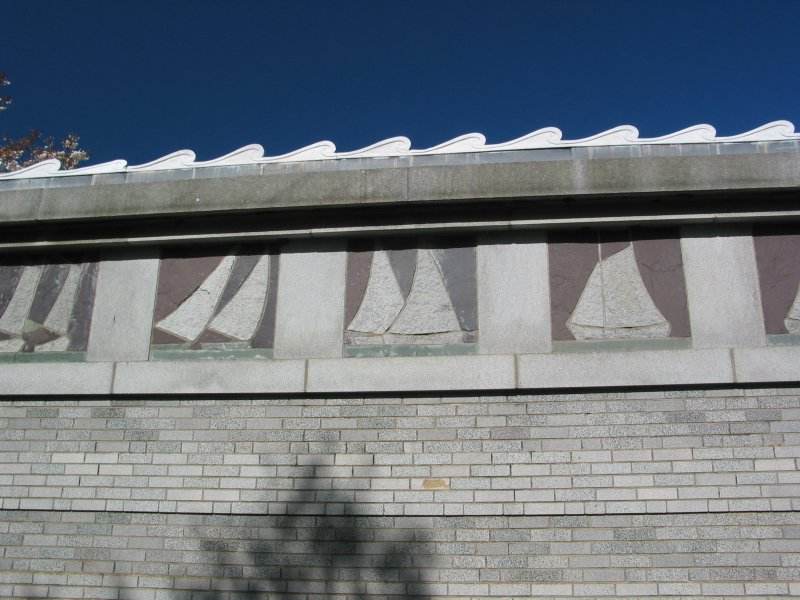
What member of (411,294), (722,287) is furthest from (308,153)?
(722,287)

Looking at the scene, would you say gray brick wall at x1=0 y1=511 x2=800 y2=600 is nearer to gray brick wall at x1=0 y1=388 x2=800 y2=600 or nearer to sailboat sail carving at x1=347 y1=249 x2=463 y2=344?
gray brick wall at x1=0 y1=388 x2=800 y2=600

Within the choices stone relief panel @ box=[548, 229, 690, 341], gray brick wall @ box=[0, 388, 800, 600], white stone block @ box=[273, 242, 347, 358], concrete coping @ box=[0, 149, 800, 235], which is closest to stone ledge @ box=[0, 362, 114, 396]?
gray brick wall @ box=[0, 388, 800, 600]

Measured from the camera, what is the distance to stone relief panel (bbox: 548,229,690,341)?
19.7 ft

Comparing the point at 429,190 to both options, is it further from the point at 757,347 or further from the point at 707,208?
the point at 757,347

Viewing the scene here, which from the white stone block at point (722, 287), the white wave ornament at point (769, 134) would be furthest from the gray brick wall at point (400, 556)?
the white wave ornament at point (769, 134)

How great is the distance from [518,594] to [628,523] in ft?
2.81

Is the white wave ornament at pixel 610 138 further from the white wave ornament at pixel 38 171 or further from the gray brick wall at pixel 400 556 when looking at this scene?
the white wave ornament at pixel 38 171

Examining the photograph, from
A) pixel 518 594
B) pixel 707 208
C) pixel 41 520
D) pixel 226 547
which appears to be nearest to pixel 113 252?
pixel 41 520

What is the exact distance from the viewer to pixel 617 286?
612 centimetres

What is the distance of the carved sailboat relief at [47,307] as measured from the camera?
6.70 meters

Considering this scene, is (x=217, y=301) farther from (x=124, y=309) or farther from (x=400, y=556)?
(x=400, y=556)

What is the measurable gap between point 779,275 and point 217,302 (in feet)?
13.7

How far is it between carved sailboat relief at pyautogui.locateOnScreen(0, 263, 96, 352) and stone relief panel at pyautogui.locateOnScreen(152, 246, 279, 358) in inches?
25.4

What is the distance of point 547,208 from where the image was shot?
622 centimetres
